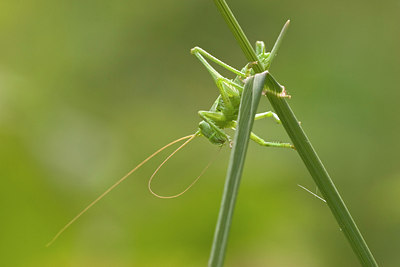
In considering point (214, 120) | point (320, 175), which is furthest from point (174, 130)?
point (320, 175)

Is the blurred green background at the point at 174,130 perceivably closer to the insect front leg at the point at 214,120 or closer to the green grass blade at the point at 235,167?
the insect front leg at the point at 214,120

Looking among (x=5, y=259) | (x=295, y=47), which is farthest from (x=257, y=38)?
(x=5, y=259)

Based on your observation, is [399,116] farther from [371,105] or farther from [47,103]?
[47,103]

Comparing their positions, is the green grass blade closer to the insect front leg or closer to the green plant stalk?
the green plant stalk

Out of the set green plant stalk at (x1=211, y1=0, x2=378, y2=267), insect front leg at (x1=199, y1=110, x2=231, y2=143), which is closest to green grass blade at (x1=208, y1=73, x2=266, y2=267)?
green plant stalk at (x1=211, y1=0, x2=378, y2=267)

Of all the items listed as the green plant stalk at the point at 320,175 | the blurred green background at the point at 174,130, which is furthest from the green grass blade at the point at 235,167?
the blurred green background at the point at 174,130

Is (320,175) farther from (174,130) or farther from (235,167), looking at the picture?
(174,130)
